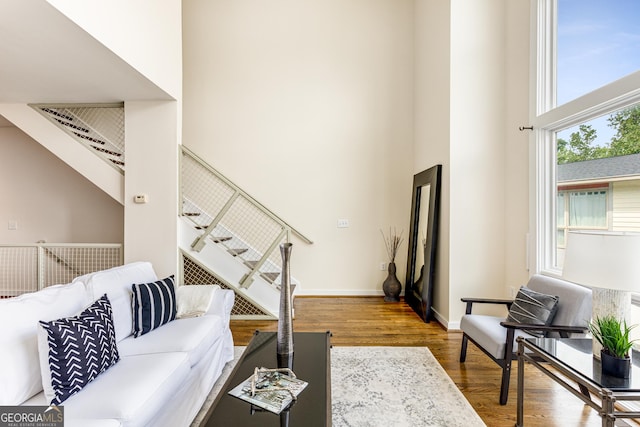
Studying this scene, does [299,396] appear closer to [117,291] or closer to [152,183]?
[117,291]

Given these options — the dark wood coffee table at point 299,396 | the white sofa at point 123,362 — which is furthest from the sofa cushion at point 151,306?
the dark wood coffee table at point 299,396

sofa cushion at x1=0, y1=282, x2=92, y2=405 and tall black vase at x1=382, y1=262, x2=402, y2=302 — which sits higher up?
sofa cushion at x1=0, y1=282, x2=92, y2=405

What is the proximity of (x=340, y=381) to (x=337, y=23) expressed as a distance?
5.04 meters

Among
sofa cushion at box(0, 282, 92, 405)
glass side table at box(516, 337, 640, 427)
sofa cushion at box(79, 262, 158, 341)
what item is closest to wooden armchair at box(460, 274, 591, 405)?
glass side table at box(516, 337, 640, 427)

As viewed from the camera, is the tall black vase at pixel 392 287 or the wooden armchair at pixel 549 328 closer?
the wooden armchair at pixel 549 328

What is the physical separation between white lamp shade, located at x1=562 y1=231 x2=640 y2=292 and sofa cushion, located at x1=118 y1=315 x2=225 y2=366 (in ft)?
7.51

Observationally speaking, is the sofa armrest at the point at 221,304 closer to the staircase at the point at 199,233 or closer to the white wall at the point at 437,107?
the staircase at the point at 199,233

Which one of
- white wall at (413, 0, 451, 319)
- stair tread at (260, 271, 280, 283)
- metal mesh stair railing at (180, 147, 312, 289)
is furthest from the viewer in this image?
metal mesh stair railing at (180, 147, 312, 289)

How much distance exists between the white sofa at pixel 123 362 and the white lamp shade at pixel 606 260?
7.45ft

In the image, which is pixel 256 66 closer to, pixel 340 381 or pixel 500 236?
pixel 500 236

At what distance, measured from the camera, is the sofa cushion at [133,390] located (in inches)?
55.8

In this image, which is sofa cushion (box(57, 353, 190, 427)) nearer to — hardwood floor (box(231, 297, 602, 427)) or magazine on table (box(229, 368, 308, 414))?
magazine on table (box(229, 368, 308, 414))

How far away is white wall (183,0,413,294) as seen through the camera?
5.19m

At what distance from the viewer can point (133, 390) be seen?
1548 millimetres
